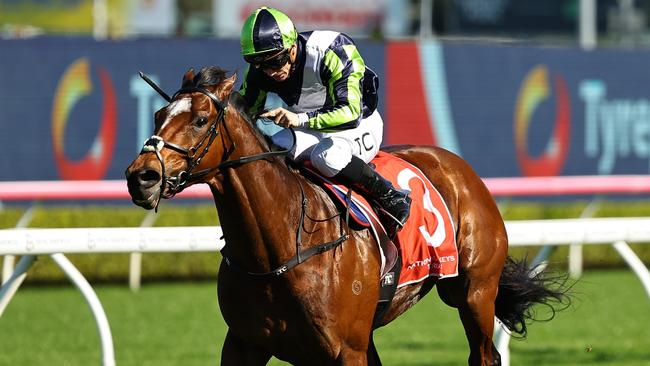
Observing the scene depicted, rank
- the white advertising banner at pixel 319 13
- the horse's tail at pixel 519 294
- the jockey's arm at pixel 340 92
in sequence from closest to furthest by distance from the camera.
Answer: the jockey's arm at pixel 340 92, the horse's tail at pixel 519 294, the white advertising banner at pixel 319 13

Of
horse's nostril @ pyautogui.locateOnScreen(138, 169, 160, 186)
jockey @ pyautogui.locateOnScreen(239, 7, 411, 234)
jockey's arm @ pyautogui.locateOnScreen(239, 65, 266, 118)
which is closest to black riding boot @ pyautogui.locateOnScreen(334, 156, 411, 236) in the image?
jockey @ pyautogui.locateOnScreen(239, 7, 411, 234)

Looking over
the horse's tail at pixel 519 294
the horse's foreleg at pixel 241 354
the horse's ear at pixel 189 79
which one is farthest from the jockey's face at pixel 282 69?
the horse's tail at pixel 519 294

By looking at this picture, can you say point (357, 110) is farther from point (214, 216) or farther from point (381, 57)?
point (381, 57)

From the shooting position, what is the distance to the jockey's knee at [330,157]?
164 inches

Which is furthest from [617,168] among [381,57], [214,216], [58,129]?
[58,129]

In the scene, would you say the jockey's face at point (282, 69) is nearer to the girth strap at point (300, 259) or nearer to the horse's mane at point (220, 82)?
the horse's mane at point (220, 82)

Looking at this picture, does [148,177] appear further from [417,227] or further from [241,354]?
[417,227]

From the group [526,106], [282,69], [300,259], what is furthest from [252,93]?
[526,106]

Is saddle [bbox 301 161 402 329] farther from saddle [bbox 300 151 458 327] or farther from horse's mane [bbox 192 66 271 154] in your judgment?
horse's mane [bbox 192 66 271 154]

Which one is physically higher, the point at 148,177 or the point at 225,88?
the point at 225,88

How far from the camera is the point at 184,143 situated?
3.62 metres

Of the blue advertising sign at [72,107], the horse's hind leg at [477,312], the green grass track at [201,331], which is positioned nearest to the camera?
the horse's hind leg at [477,312]

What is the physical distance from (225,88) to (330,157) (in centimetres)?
54

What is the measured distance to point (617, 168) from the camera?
495 inches
